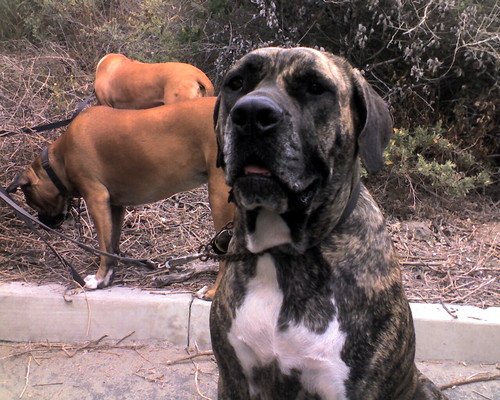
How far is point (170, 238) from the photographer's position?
5.13m

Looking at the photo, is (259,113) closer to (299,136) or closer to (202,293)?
(299,136)

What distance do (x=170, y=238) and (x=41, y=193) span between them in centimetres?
122

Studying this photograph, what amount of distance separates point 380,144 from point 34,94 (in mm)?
5289

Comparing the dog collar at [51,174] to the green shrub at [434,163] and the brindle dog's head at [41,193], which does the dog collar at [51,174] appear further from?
the green shrub at [434,163]

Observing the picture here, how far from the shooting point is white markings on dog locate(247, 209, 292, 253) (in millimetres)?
2156

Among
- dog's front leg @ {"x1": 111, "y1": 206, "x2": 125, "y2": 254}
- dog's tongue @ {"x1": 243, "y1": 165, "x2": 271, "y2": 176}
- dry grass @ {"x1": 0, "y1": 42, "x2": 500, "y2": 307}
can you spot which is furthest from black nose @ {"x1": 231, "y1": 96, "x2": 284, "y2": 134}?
dog's front leg @ {"x1": 111, "y1": 206, "x2": 125, "y2": 254}

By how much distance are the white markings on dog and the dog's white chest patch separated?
0.05 meters

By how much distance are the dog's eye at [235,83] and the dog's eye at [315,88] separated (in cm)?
33

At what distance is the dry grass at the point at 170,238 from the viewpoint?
13.9ft

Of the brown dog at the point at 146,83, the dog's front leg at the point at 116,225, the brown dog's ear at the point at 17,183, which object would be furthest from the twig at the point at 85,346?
the brown dog at the point at 146,83

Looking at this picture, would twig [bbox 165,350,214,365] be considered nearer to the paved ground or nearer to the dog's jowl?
the paved ground

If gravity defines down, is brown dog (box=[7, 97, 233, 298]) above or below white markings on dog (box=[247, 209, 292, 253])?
below

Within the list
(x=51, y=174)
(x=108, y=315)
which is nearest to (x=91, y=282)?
(x=108, y=315)

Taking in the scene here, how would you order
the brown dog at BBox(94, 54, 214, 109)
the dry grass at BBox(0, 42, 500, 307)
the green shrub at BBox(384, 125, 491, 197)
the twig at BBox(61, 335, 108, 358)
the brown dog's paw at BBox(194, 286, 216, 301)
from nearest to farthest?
the twig at BBox(61, 335, 108, 358), the brown dog's paw at BBox(194, 286, 216, 301), the dry grass at BBox(0, 42, 500, 307), the green shrub at BBox(384, 125, 491, 197), the brown dog at BBox(94, 54, 214, 109)
